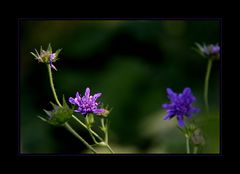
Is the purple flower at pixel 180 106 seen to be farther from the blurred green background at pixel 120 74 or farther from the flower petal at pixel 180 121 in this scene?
the blurred green background at pixel 120 74

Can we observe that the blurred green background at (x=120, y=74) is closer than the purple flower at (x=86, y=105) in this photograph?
No

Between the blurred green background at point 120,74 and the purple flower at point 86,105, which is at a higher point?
the blurred green background at point 120,74

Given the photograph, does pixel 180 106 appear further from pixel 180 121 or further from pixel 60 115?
pixel 60 115

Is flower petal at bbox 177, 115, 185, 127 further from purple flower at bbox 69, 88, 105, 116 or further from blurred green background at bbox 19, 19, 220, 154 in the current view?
blurred green background at bbox 19, 19, 220, 154

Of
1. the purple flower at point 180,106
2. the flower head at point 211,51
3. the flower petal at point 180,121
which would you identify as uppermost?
the flower head at point 211,51

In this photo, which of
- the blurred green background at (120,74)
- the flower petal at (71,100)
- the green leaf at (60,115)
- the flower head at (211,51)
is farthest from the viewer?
the blurred green background at (120,74)

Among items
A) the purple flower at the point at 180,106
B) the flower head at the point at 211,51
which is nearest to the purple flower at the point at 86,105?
the purple flower at the point at 180,106

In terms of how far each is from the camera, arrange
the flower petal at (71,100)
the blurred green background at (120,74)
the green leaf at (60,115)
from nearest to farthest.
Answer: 1. the green leaf at (60,115)
2. the flower petal at (71,100)
3. the blurred green background at (120,74)
